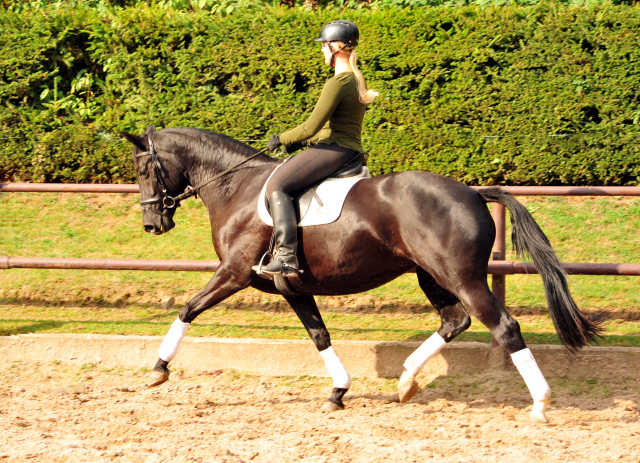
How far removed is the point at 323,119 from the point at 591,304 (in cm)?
333

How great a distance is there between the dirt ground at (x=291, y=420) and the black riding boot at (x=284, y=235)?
0.99 meters

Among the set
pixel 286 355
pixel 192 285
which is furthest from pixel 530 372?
pixel 192 285

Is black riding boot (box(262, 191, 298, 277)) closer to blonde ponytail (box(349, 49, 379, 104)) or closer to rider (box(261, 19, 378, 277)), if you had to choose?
rider (box(261, 19, 378, 277))

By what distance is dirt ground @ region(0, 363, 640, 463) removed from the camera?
11.8 ft

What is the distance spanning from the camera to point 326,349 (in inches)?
192

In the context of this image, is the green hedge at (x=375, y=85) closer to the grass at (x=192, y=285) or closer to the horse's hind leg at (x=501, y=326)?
the grass at (x=192, y=285)

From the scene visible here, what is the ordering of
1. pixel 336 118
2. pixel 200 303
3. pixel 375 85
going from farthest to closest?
pixel 375 85 → pixel 200 303 → pixel 336 118

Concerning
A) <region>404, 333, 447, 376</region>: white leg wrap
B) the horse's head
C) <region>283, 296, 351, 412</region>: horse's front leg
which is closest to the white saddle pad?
<region>283, 296, 351, 412</region>: horse's front leg

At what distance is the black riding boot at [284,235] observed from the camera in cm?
441

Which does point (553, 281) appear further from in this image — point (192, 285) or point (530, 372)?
point (192, 285)

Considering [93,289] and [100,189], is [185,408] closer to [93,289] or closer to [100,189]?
[100,189]

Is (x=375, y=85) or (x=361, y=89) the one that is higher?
(x=361, y=89)

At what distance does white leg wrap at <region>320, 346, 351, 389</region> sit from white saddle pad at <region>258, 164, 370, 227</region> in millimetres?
1023

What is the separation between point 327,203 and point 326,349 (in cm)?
112
